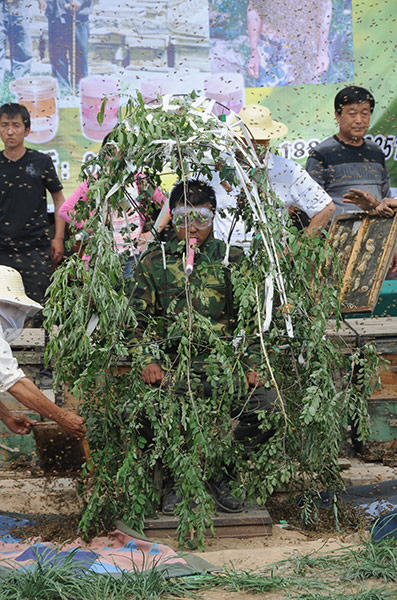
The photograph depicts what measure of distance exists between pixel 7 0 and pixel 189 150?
13.4 feet

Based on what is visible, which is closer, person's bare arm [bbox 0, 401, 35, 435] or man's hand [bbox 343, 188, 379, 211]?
person's bare arm [bbox 0, 401, 35, 435]

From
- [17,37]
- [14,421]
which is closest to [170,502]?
[14,421]

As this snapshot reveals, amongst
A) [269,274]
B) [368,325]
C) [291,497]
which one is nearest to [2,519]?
[291,497]

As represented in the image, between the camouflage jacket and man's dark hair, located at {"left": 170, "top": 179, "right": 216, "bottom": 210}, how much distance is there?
0.28 metres

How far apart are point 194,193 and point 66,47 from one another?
3.35m

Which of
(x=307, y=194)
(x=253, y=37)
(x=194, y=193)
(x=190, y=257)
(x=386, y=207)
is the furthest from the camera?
(x=253, y=37)

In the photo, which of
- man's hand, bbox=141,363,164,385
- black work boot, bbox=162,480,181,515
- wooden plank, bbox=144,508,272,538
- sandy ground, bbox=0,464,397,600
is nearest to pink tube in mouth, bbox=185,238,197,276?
man's hand, bbox=141,363,164,385

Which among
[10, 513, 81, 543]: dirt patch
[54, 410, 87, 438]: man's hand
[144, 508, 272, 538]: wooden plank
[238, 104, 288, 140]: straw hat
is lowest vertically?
[10, 513, 81, 543]: dirt patch

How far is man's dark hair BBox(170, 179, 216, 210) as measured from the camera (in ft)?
18.0

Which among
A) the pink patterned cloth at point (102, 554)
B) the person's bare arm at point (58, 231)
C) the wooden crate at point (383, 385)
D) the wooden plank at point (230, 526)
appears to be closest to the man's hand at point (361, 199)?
the wooden crate at point (383, 385)

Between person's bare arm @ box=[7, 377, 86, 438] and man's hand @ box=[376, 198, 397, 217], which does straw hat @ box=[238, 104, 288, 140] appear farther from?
person's bare arm @ box=[7, 377, 86, 438]

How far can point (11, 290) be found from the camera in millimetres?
4945

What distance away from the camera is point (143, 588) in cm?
395

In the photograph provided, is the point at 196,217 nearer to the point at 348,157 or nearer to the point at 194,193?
the point at 194,193
